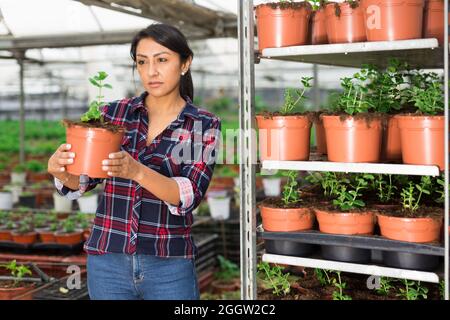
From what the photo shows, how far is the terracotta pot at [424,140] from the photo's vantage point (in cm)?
207

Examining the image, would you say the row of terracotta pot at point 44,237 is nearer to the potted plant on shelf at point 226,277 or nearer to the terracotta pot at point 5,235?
the terracotta pot at point 5,235

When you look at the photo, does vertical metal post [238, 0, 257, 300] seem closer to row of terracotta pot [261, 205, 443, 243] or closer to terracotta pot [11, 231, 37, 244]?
row of terracotta pot [261, 205, 443, 243]

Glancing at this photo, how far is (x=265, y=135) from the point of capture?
A: 2430mm

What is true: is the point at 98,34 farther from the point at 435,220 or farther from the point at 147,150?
the point at 435,220

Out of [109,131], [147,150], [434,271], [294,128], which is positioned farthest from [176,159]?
[434,271]

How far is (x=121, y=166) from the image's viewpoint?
1901mm

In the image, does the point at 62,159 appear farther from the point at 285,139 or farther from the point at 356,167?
the point at 356,167

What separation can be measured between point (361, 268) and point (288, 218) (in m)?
0.34

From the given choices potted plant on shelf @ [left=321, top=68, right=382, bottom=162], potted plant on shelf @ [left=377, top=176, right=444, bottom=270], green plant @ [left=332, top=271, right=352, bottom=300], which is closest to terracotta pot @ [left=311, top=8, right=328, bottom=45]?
potted plant on shelf @ [left=321, top=68, right=382, bottom=162]

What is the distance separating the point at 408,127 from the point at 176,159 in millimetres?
828

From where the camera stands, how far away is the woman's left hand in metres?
1.88

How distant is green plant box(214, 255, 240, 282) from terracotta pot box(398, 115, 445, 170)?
129 inches
